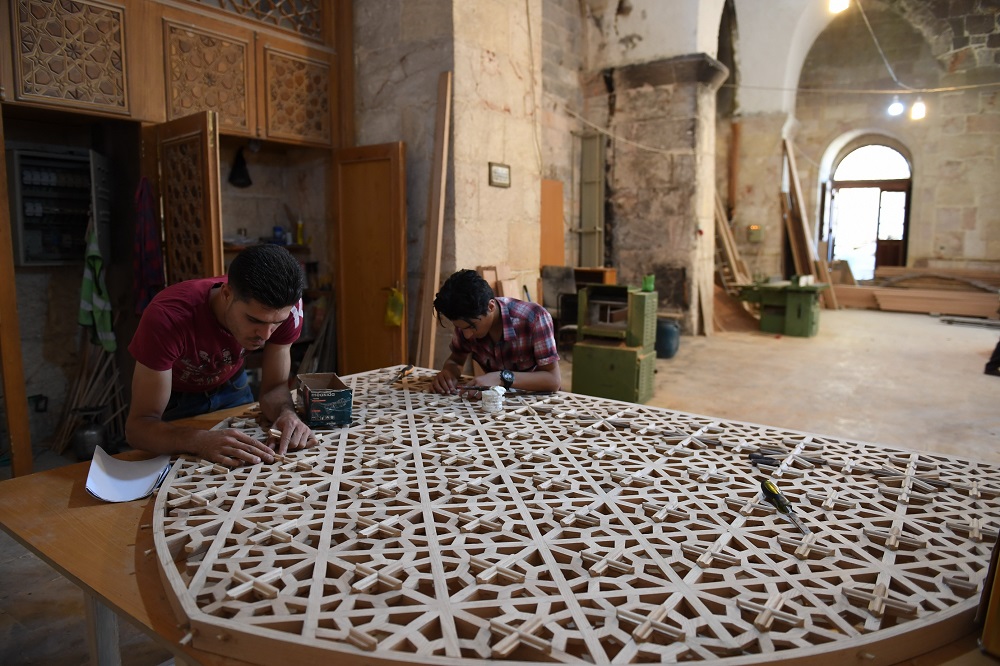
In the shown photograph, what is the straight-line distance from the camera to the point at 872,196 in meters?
13.9

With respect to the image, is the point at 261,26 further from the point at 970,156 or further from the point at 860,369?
the point at 970,156

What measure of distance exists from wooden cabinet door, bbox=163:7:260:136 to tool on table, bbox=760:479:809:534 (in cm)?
447

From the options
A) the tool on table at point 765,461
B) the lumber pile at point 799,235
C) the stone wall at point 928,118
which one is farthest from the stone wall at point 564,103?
the stone wall at point 928,118

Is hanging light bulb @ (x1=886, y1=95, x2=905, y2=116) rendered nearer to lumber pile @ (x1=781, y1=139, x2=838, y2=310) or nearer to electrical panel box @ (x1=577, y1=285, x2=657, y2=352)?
lumber pile @ (x1=781, y1=139, x2=838, y2=310)

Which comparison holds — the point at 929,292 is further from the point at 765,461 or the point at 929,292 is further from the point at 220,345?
the point at 220,345

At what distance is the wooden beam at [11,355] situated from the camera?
3.65m

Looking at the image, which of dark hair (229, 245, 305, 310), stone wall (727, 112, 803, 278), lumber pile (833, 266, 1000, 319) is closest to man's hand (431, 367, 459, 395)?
dark hair (229, 245, 305, 310)

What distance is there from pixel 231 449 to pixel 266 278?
0.52 meters

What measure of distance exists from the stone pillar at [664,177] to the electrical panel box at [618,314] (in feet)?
9.96

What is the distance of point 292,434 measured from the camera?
2.00m

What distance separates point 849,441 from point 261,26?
193 inches

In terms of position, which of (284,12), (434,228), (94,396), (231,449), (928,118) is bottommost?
(94,396)

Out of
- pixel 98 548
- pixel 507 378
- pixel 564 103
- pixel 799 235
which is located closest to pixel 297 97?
pixel 507 378

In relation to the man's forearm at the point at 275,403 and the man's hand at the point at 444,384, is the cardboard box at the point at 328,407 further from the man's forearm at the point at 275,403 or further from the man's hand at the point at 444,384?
the man's hand at the point at 444,384
